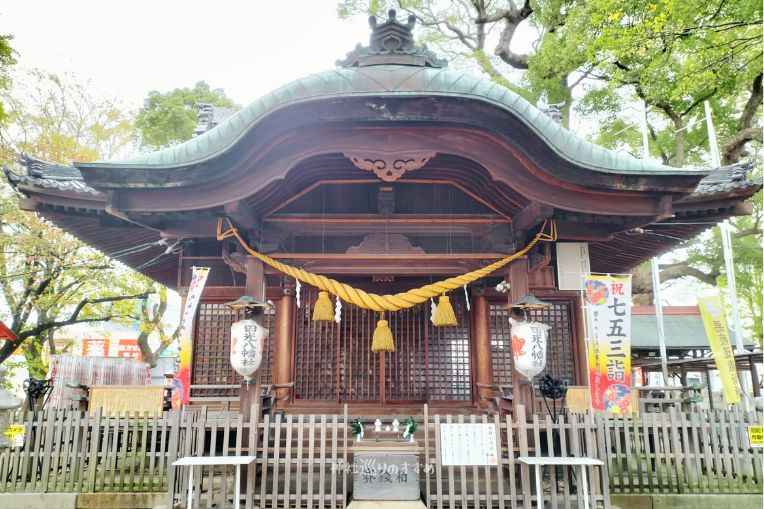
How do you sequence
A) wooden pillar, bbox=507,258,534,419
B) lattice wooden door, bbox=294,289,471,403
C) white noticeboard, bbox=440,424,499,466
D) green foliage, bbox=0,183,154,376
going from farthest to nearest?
green foliage, bbox=0,183,154,376 → lattice wooden door, bbox=294,289,471,403 → wooden pillar, bbox=507,258,534,419 → white noticeboard, bbox=440,424,499,466

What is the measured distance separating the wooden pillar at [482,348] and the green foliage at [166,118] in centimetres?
1789

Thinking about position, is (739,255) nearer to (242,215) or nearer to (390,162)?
(390,162)

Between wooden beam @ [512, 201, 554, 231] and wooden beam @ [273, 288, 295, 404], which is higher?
wooden beam @ [512, 201, 554, 231]

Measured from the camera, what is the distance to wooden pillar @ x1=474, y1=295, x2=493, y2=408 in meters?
9.23

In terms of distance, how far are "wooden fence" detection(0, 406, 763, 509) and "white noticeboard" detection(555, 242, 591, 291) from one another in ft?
7.46

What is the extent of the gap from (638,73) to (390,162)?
12.1 meters

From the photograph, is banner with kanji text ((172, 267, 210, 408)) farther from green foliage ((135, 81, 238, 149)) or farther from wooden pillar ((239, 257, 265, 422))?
green foliage ((135, 81, 238, 149))

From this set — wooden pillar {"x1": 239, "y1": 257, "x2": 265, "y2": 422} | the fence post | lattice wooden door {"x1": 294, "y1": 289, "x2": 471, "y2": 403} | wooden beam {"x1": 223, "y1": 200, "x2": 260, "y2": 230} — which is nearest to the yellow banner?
lattice wooden door {"x1": 294, "y1": 289, "x2": 471, "y2": 403}

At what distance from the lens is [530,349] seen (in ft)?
22.3

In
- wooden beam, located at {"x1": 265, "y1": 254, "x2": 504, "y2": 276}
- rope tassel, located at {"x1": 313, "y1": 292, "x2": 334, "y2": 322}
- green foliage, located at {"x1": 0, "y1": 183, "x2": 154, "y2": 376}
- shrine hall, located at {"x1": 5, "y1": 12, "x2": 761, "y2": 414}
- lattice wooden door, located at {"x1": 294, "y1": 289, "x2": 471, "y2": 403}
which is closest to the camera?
shrine hall, located at {"x1": 5, "y1": 12, "x2": 761, "y2": 414}

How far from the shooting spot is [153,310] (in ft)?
68.0

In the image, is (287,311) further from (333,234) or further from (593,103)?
(593,103)

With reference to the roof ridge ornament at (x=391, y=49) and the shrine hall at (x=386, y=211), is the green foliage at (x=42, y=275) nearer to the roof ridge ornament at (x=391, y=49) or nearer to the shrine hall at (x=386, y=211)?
the shrine hall at (x=386, y=211)

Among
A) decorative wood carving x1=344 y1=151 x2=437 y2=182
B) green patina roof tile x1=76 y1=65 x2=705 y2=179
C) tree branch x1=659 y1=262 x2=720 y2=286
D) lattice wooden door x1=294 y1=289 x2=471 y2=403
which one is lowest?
lattice wooden door x1=294 y1=289 x2=471 y2=403
